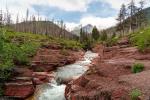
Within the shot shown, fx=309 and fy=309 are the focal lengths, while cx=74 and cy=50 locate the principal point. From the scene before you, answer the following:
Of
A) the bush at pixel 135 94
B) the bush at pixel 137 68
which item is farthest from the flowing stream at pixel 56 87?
the bush at pixel 135 94

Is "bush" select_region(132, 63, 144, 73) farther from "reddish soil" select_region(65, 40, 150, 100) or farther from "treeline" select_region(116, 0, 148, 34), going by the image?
"treeline" select_region(116, 0, 148, 34)

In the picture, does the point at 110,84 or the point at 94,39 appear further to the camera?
the point at 94,39

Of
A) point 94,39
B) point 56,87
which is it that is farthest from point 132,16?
point 56,87

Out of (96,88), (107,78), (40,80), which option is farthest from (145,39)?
(96,88)

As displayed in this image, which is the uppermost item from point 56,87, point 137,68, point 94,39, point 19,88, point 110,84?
point 94,39

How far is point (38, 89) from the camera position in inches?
1526

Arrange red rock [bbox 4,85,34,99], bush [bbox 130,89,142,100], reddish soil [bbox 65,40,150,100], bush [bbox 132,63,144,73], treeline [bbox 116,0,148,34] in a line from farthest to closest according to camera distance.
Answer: treeline [bbox 116,0,148,34] → red rock [bbox 4,85,34,99] → bush [bbox 132,63,144,73] → reddish soil [bbox 65,40,150,100] → bush [bbox 130,89,142,100]

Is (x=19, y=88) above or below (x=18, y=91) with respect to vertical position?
above

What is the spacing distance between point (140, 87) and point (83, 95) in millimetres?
4985

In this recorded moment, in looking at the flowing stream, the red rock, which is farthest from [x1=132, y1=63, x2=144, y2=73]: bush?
the red rock

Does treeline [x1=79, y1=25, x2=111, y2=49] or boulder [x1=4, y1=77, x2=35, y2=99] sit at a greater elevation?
treeline [x1=79, y1=25, x2=111, y2=49]

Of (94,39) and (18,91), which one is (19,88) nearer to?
(18,91)

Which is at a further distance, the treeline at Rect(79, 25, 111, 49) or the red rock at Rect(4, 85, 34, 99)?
the treeline at Rect(79, 25, 111, 49)

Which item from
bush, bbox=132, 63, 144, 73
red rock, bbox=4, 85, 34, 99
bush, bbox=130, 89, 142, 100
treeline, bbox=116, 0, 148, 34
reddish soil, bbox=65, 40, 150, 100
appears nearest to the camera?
bush, bbox=130, 89, 142, 100
